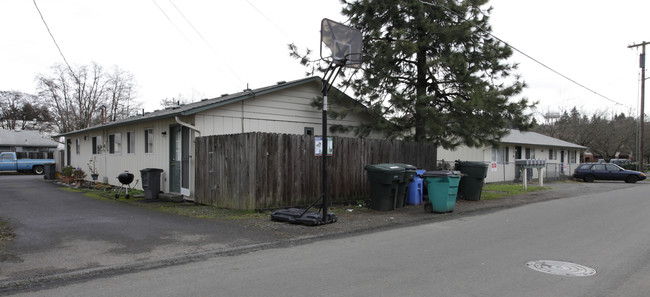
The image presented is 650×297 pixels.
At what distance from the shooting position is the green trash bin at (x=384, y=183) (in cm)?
1084

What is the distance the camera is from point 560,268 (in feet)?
17.9

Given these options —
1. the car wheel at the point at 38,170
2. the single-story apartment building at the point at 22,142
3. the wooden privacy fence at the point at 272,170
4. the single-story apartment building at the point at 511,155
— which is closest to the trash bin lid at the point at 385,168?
the wooden privacy fence at the point at 272,170

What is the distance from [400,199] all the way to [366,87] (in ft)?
12.5

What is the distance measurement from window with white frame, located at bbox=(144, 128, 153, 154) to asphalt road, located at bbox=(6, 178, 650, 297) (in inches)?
370

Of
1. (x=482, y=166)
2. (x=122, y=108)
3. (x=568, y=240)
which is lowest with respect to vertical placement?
(x=568, y=240)

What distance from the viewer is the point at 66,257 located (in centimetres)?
590

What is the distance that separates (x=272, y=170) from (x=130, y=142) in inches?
341

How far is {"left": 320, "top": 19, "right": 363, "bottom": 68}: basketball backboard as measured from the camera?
9.07 m

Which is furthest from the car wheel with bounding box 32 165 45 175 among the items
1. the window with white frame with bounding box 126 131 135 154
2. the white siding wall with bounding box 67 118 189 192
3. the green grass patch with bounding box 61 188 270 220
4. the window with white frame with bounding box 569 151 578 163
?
the window with white frame with bounding box 569 151 578 163

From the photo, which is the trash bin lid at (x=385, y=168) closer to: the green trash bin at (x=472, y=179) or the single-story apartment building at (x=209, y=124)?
the single-story apartment building at (x=209, y=124)

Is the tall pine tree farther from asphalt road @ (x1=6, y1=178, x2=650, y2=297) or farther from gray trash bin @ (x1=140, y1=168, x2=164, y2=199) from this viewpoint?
gray trash bin @ (x1=140, y1=168, x2=164, y2=199)

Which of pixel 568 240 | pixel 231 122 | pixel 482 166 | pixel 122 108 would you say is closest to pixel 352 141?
pixel 231 122

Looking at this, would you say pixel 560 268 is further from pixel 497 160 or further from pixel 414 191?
pixel 497 160

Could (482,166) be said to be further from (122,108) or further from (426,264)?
(122,108)
